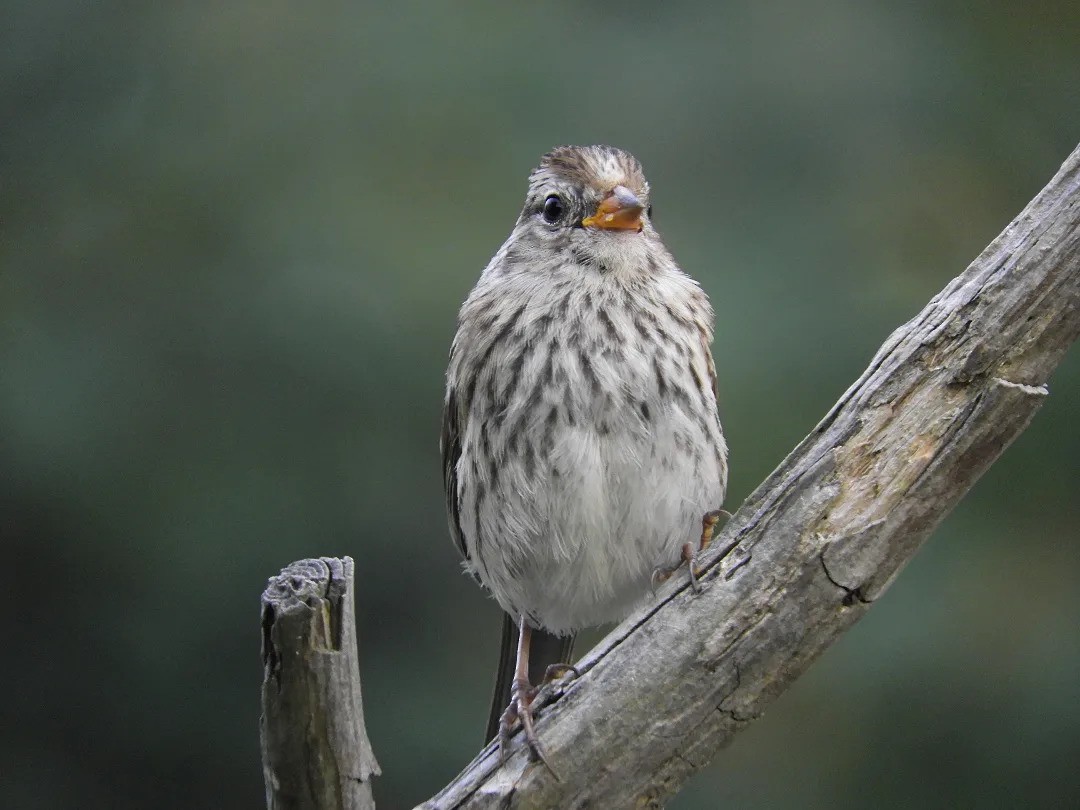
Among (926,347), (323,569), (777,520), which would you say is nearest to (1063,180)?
(926,347)

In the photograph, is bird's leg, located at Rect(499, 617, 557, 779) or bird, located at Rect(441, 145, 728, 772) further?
bird, located at Rect(441, 145, 728, 772)

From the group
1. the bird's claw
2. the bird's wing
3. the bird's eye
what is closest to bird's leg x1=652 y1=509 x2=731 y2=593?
the bird's claw

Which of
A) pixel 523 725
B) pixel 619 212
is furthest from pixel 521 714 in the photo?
pixel 619 212

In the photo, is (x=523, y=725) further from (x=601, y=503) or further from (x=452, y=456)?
(x=452, y=456)

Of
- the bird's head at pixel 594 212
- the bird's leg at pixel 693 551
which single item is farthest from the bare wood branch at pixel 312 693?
the bird's head at pixel 594 212

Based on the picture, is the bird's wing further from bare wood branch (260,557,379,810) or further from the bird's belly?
bare wood branch (260,557,379,810)

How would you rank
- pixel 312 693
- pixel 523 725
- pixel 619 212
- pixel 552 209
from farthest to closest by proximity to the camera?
1. pixel 552 209
2. pixel 619 212
3. pixel 523 725
4. pixel 312 693
